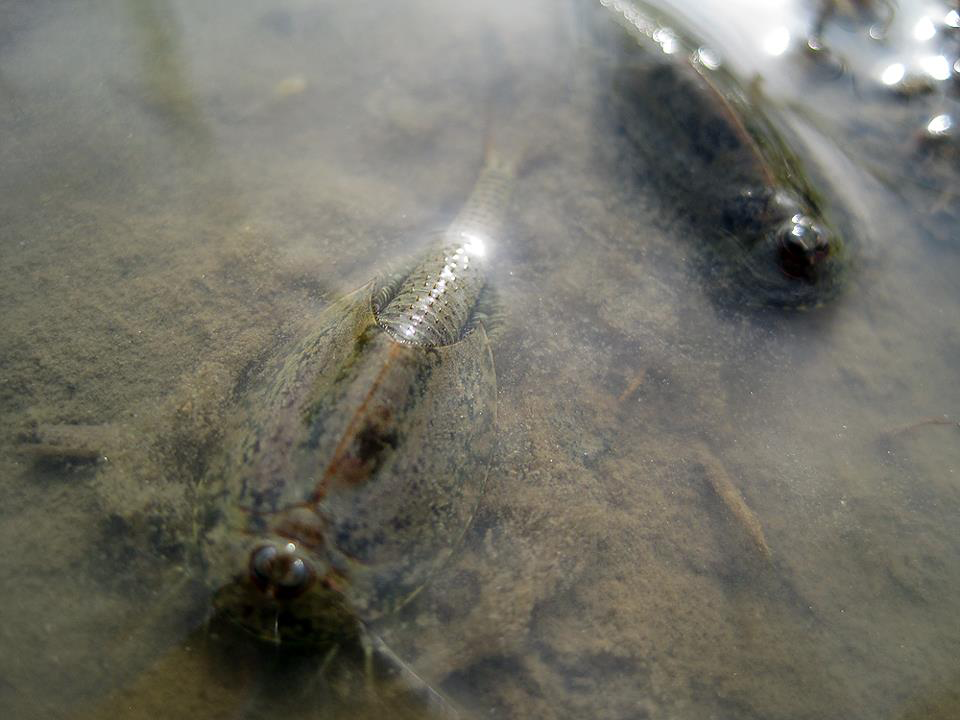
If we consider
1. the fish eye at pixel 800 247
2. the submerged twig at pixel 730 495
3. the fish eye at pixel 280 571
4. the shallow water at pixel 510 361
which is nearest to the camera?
the fish eye at pixel 280 571

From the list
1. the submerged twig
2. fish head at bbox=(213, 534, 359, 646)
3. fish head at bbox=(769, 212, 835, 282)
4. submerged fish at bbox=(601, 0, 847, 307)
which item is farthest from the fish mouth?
fish head at bbox=(769, 212, 835, 282)

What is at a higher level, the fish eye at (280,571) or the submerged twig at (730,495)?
the submerged twig at (730,495)

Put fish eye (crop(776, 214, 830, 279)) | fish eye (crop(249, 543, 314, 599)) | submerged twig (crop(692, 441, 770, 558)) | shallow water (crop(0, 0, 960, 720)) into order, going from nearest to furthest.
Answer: fish eye (crop(249, 543, 314, 599))
shallow water (crop(0, 0, 960, 720))
submerged twig (crop(692, 441, 770, 558))
fish eye (crop(776, 214, 830, 279))

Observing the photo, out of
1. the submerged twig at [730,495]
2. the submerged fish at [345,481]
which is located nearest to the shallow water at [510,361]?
the submerged twig at [730,495]

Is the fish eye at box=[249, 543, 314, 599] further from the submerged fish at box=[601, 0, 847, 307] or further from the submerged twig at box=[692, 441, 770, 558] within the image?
the submerged fish at box=[601, 0, 847, 307]

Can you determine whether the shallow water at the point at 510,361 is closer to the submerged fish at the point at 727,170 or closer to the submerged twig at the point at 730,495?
the submerged twig at the point at 730,495

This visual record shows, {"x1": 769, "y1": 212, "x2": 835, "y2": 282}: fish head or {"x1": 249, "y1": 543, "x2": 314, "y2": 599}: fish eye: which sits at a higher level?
{"x1": 769, "y1": 212, "x2": 835, "y2": 282}: fish head

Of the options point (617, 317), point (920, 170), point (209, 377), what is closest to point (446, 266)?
point (617, 317)

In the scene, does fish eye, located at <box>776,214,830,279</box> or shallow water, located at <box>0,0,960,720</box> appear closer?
shallow water, located at <box>0,0,960,720</box>

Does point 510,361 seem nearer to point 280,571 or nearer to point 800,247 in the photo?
point 280,571
